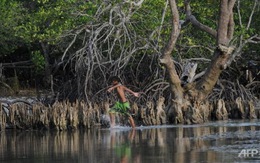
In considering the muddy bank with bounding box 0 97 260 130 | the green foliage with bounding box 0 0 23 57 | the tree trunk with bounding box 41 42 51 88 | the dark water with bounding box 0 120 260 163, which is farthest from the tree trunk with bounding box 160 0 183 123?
the tree trunk with bounding box 41 42 51 88

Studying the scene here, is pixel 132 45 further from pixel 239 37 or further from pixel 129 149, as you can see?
pixel 129 149

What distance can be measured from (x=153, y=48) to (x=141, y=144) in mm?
6876

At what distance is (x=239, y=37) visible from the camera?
62.1ft

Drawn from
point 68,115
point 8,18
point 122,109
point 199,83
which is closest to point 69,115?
point 68,115

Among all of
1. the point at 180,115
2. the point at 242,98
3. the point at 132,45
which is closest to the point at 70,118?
the point at 180,115

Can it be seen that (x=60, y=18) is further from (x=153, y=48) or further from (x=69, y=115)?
(x=69, y=115)

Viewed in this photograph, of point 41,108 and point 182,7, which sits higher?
point 182,7

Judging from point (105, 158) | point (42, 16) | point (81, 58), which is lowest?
point (105, 158)

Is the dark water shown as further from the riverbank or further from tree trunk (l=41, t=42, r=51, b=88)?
tree trunk (l=41, t=42, r=51, b=88)

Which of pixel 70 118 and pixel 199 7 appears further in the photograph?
pixel 199 7

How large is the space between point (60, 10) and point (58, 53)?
21.9 feet

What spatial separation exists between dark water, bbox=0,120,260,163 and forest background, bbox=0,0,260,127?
197 cm

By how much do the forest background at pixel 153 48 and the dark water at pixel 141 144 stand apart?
1.97 m

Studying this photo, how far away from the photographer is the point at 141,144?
12391mm
